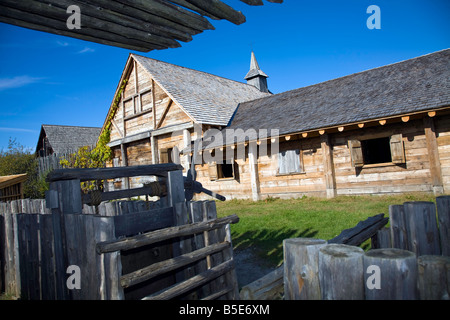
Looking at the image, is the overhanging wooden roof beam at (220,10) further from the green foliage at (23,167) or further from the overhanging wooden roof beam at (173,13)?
the green foliage at (23,167)

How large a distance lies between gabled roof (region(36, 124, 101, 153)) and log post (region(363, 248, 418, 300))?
1268 inches

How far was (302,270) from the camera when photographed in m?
1.78

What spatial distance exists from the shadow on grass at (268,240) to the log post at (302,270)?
3.29 m

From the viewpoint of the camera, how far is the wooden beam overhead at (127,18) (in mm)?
1774

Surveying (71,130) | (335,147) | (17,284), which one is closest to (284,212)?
(335,147)

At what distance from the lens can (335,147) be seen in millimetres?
10789

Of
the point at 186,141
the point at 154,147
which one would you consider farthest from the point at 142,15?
the point at 154,147

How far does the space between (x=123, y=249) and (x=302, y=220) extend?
18.9 ft

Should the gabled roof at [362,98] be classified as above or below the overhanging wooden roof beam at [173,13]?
above

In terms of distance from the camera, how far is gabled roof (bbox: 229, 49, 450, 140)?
30.3 ft

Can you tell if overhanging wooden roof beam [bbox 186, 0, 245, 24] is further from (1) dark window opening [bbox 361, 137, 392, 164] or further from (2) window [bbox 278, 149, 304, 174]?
(1) dark window opening [bbox 361, 137, 392, 164]

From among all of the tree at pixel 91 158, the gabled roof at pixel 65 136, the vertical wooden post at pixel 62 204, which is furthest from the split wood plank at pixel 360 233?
the gabled roof at pixel 65 136

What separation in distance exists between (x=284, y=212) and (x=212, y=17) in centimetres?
723
